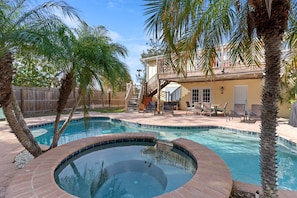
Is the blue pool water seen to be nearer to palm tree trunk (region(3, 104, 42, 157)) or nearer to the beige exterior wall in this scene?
palm tree trunk (region(3, 104, 42, 157))

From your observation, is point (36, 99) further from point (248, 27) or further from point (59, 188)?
point (248, 27)

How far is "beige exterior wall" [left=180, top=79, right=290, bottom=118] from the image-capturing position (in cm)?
1572

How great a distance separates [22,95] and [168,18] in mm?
16767

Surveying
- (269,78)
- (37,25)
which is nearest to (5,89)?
(37,25)

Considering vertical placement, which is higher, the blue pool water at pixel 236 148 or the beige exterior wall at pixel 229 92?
the beige exterior wall at pixel 229 92

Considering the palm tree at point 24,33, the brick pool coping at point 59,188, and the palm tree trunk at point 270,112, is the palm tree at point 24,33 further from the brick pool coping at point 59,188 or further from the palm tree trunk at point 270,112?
the palm tree trunk at point 270,112

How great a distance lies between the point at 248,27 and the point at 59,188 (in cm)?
422

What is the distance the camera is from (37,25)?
3.59 meters

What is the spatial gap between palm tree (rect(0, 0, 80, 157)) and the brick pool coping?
1294mm

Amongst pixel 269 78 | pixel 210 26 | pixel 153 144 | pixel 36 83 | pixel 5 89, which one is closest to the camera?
pixel 269 78

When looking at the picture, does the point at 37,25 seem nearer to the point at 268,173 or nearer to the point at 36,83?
the point at 268,173

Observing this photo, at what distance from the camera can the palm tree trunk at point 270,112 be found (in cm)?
261

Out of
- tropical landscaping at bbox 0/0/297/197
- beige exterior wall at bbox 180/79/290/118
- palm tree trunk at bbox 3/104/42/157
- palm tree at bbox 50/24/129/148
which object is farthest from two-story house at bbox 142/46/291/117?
palm tree trunk at bbox 3/104/42/157

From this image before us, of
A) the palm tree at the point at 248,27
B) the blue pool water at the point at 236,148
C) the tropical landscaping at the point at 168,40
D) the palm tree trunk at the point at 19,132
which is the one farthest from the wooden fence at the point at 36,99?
the palm tree at the point at 248,27
